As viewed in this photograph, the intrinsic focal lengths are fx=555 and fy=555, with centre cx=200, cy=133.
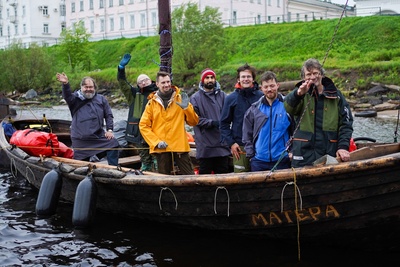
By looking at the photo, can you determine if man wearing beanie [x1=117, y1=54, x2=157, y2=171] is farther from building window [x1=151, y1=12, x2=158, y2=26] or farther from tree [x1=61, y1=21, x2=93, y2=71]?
building window [x1=151, y1=12, x2=158, y2=26]

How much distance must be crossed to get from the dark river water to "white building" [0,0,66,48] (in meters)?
73.4

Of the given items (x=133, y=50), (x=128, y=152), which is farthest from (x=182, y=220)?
(x=133, y=50)

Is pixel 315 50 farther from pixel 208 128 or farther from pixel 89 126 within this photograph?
pixel 208 128

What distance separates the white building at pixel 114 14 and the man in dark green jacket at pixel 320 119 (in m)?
54.6

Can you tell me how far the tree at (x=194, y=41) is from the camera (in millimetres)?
42812

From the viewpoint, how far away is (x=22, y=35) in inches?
3157

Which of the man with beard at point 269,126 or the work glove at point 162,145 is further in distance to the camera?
the work glove at point 162,145

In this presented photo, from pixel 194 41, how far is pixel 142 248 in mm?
36769

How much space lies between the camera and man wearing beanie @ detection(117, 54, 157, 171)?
9.01 metres

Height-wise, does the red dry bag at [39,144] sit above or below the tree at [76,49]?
below

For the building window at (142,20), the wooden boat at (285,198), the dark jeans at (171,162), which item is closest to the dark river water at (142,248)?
the wooden boat at (285,198)

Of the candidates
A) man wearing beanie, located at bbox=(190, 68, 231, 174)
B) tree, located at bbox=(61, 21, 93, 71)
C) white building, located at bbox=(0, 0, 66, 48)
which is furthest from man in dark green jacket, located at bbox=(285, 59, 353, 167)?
white building, located at bbox=(0, 0, 66, 48)

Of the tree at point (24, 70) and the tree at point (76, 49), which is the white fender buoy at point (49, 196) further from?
the tree at point (76, 49)

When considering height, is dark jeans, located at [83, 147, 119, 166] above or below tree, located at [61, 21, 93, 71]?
below
